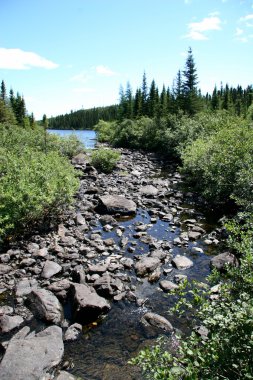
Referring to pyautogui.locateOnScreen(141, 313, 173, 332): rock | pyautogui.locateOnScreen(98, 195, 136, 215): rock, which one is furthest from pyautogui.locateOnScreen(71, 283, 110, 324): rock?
pyautogui.locateOnScreen(98, 195, 136, 215): rock

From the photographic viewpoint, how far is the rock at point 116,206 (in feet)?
51.7

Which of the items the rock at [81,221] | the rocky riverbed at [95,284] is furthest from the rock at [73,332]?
the rock at [81,221]

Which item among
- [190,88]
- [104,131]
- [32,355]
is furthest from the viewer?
[104,131]

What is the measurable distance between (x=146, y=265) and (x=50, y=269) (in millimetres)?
3263

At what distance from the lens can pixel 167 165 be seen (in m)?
29.8

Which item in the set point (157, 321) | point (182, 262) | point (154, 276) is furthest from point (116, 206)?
point (157, 321)

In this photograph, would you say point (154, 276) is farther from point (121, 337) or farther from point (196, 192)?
point (196, 192)

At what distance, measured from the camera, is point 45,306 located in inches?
302

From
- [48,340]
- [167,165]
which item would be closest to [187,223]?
[48,340]

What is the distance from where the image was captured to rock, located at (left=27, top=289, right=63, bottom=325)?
294 inches

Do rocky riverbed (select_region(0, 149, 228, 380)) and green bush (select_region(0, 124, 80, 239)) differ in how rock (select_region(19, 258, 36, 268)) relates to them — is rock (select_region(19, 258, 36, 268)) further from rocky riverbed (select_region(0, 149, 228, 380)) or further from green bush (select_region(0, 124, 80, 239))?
green bush (select_region(0, 124, 80, 239))

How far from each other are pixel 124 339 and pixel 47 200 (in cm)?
626

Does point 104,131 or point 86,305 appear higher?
point 104,131

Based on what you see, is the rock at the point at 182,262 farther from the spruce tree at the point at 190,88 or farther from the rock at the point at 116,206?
the spruce tree at the point at 190,88
